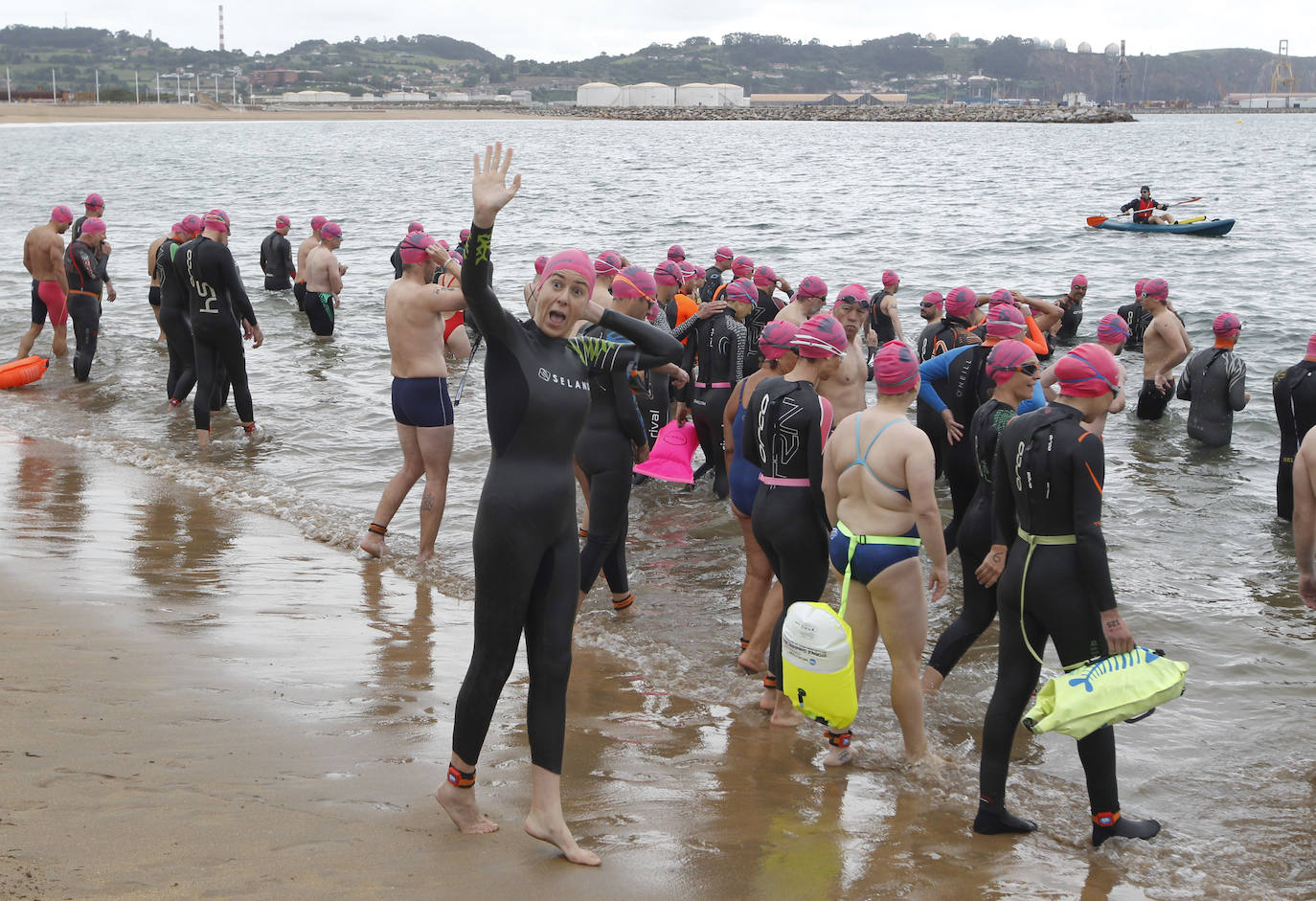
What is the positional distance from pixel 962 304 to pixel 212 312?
6.81 meters

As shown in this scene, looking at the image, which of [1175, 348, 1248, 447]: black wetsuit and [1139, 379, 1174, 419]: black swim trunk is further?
[1139, 379, 1174, 419]: black swim trunk

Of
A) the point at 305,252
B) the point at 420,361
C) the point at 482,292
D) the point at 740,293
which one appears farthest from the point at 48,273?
the point at 482,292

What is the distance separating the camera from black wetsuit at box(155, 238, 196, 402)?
1149 cm

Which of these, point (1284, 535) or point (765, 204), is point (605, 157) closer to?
point (765, 204)

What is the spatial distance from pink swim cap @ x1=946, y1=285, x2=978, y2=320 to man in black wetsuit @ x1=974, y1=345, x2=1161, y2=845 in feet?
13.2

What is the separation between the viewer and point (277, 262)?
2108 centimetres

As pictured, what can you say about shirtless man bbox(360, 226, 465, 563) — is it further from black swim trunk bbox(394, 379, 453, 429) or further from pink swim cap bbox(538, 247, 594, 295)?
pink swim cap bbox(538, 247, 594, 295)

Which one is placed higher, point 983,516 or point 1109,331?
point 1109,331

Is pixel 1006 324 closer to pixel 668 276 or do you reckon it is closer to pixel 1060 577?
pixel 1060 577

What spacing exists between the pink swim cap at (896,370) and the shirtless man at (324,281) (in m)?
11.7

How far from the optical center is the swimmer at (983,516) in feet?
19.4

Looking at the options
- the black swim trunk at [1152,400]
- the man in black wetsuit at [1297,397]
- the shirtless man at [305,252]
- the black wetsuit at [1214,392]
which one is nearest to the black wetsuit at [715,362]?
the man in black wetsuit at [1297,397]

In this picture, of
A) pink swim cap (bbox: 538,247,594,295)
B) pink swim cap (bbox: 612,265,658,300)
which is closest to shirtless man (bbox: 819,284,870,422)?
pink swim cap (bbox: 612,265,658,300)

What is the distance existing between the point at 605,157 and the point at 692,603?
235 ft
